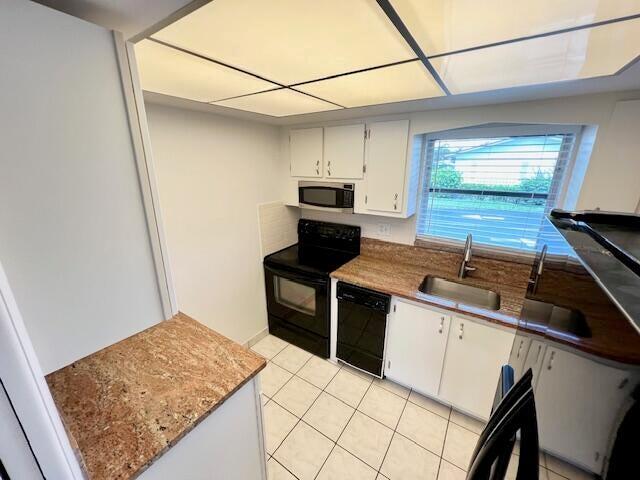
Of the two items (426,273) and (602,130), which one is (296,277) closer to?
(426,273)

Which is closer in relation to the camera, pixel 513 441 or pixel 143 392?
pixel 513 441

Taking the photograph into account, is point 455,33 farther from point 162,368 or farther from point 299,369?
point 299,369

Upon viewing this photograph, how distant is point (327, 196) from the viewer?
2.38m

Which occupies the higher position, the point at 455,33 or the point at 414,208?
the point at 455,33

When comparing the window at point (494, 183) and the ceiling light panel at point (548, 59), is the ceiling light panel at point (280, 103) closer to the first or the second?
the ceiling light panel at point (548, 59)

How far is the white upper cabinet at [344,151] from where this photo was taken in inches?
85.5

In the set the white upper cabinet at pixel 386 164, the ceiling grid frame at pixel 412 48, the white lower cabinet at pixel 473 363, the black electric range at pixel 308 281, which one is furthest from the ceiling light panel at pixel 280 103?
the white lower cabinet at pixel 473 363

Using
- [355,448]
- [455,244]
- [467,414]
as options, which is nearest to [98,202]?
[355,448]

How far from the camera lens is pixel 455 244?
7.20ft

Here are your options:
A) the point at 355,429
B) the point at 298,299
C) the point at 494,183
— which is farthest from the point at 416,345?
the point at 494,183

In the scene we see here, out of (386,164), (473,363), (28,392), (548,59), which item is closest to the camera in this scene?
(28,392)

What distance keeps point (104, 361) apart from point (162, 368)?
0.26 m

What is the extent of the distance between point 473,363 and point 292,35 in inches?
81.3

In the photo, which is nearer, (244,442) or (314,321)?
(244,442)
